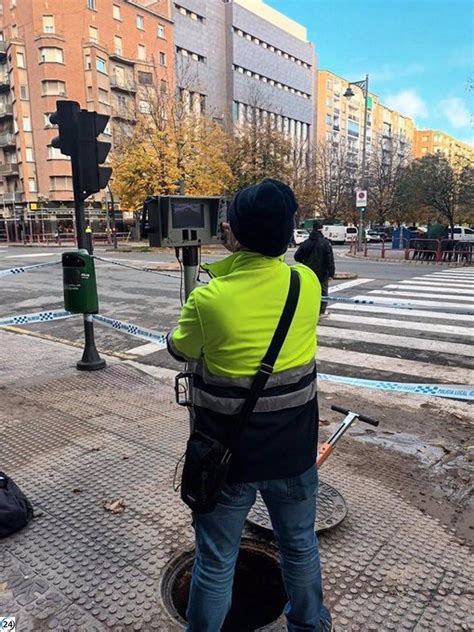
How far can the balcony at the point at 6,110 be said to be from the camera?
1821 inches

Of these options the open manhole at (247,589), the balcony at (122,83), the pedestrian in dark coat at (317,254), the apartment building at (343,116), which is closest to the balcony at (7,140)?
the balcony at (122,83)

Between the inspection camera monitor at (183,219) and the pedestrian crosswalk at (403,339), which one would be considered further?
the pedestrian crosswalk at (403,339)

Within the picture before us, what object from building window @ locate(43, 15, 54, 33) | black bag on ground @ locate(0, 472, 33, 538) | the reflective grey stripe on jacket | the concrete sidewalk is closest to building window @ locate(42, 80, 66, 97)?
building window @ locate(43, 15, 54, 33)

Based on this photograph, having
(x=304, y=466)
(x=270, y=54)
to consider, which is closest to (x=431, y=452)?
(x=304, y=466)

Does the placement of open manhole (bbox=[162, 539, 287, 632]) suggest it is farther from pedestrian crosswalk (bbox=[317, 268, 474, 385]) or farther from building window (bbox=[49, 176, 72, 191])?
building window (bbox=[49, 176, 72, 191])

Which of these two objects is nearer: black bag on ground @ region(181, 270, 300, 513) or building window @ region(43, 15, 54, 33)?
black bag on ground @ region(181, 270, 300, 513)

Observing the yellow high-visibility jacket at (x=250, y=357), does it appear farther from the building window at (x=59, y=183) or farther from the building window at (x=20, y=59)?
the building window at (x=20, y=59)

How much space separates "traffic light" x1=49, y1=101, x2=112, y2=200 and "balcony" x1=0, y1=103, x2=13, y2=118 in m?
48.3

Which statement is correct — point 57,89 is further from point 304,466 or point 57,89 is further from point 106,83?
point 304,466

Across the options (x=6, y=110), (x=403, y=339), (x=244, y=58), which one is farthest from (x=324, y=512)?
(x=244, y=58)

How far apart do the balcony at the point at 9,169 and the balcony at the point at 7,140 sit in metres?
1.70

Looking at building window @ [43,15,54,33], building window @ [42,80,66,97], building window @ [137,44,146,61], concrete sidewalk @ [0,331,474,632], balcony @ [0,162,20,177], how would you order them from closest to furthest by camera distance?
concrete sidewalk @ [0,331,474,632]
building window @ [43,15,54,33]
building window @ [42,80,66,97]
balcony @ [0,162,20,177]
building window @ [137,44,146,61]

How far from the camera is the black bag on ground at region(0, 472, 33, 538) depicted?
267 centimetres

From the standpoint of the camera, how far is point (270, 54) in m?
62.8
